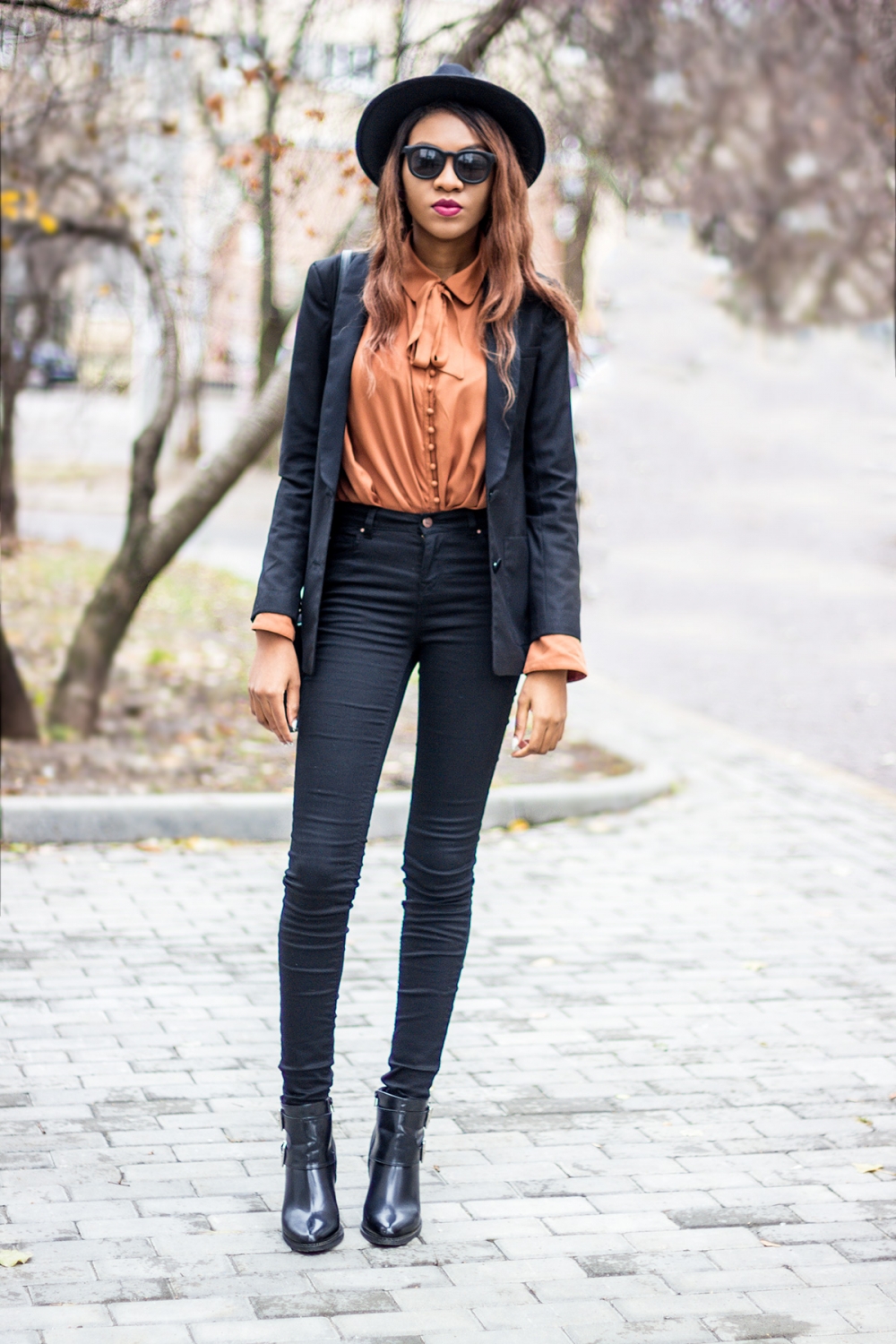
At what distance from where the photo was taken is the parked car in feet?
38.5

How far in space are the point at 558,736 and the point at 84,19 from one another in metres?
3.87

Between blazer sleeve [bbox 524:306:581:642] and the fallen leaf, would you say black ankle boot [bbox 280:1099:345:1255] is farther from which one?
blazer sleeve [bbox 524:306:581:642]

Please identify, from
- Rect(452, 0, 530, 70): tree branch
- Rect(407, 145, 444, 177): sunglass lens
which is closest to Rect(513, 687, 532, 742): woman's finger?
Rect(407, 145, 444, 177): sunglass lens

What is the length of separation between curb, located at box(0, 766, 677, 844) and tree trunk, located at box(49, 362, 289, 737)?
1.33m

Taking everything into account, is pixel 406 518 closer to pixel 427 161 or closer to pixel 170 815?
pixel 427 161

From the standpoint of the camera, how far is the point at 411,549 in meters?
3.05

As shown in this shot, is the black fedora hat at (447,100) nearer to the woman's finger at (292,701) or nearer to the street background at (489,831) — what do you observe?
the street background at (489,831)

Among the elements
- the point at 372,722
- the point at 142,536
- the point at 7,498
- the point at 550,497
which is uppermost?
the point at 550,497

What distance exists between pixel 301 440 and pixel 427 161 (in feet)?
1.80

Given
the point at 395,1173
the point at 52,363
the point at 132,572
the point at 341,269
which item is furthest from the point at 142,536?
the point at 52,363

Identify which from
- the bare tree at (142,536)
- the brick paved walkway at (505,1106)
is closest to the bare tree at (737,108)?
the bare tree at (142,536)

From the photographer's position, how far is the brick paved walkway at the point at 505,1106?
289cm

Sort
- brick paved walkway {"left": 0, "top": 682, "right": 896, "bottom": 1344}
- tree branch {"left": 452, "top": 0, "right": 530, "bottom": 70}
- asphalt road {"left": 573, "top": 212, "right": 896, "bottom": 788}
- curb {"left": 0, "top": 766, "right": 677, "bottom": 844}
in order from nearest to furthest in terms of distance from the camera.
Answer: brick paved walkway {"left": 0, "top": 682, "right": 896, "bottom": 1344}
curb {"left": 0, "top": 766, "right": 677, "bottom": 844}
tree branch {"left": 452, "top": 0, "right": 530, "bottom": 70}
asphalt road {"left": 573, "top": 212, "right": 896, "bottom": 788}

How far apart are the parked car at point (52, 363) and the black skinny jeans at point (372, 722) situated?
28.8 ft
